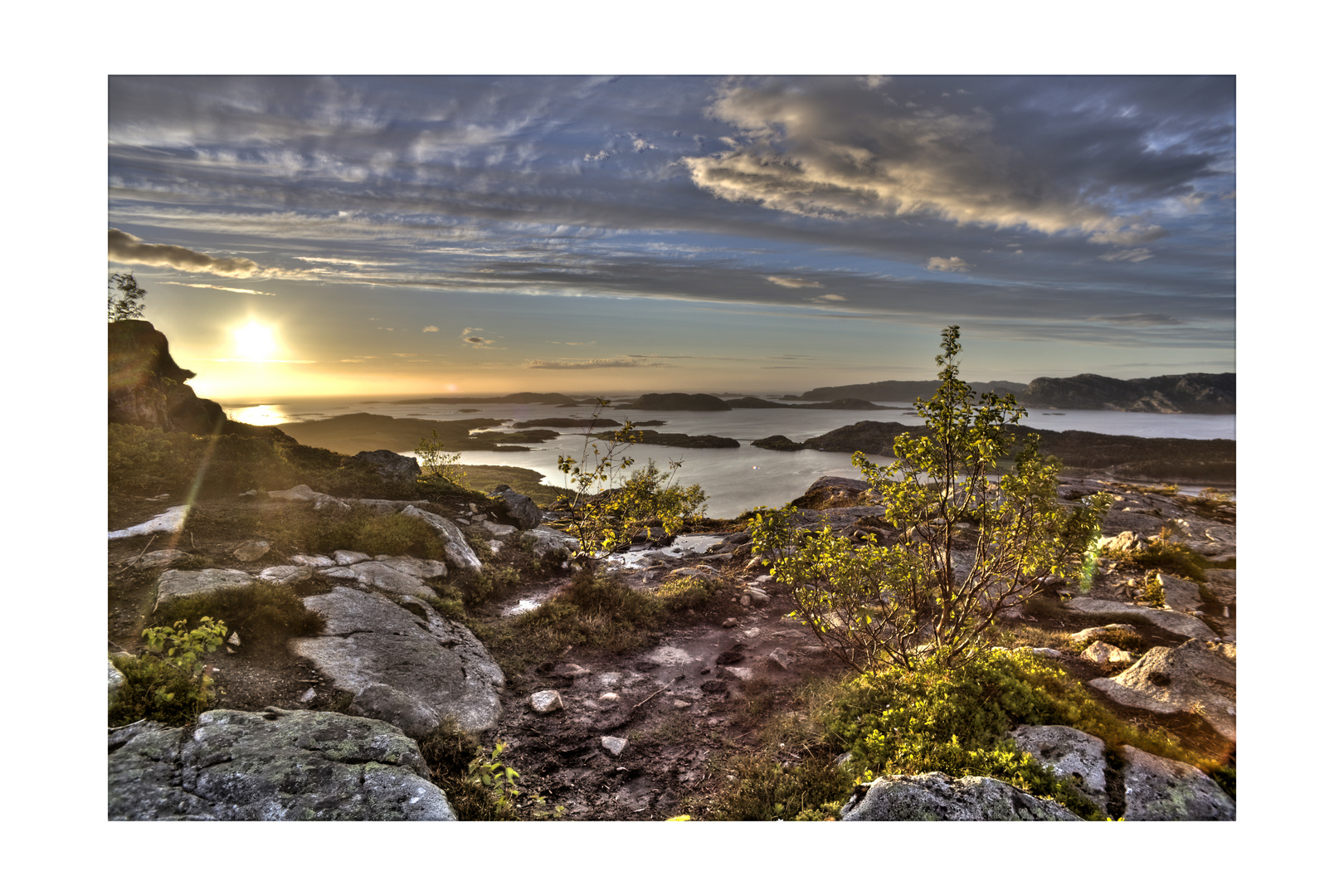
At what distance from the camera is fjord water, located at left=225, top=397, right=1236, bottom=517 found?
333 inches

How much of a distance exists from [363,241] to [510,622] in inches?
272

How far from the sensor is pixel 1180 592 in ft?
26.6

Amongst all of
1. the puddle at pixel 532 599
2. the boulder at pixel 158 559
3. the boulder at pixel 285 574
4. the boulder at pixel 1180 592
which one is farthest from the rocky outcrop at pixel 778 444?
the boulder at pixel 158 559

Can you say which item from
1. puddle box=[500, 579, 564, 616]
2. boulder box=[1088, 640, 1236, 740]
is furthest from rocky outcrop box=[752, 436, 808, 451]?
boulder box=[1088, 640, 1236, 740]

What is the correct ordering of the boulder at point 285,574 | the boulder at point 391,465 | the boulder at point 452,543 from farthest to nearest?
the boulder at point 391,465 → the boulder at point 452,543 → the boulder at point 285,574

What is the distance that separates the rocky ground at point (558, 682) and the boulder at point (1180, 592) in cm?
3

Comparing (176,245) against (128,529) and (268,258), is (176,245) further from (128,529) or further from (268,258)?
(128,529)

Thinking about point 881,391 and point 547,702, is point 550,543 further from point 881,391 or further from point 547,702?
point 881,391

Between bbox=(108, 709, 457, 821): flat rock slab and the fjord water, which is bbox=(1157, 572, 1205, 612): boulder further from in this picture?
bbox=(108, 709, 457, 821): flat rock slab

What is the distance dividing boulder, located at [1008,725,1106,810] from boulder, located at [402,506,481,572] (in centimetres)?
980

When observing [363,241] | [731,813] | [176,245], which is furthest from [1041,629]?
[176,245]

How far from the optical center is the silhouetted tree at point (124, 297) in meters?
6.30

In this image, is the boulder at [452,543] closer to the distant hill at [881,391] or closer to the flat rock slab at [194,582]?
the flat rock slab at [194,582]

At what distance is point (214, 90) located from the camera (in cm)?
636
